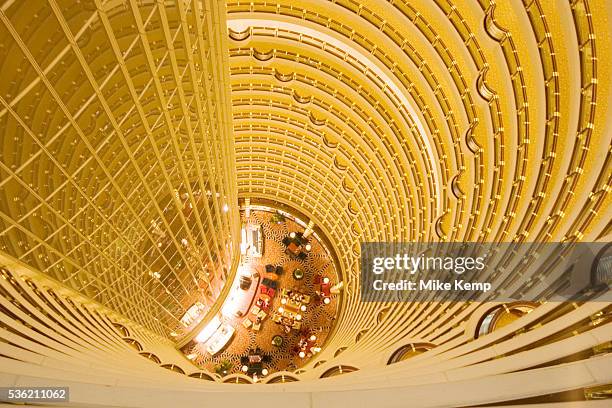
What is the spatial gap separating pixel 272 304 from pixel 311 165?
28.4 feet

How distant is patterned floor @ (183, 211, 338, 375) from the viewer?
25.8m

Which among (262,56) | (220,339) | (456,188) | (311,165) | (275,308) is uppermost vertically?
(262,56)

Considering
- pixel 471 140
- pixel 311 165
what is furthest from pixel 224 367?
pixel 471 140

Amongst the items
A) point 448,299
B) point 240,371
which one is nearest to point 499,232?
point 448,299

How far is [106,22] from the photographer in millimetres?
8391

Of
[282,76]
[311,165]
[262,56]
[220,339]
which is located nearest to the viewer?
[262,56]

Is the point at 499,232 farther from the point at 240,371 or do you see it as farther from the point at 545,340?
the point at 240,371

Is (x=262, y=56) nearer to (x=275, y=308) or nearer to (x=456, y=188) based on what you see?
(x=456, y=188)

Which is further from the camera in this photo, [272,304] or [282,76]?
[272,304]

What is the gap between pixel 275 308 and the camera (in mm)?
27547

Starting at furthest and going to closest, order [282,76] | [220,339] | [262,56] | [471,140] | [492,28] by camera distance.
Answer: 1. [220,339]
2. [282,76]
3. [262,56]
4. [471,140]
5. [492,28]

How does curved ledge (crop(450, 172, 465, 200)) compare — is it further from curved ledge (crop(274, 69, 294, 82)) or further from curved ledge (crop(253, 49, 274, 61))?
curved ledge (crop(253, 49, 274, 61))

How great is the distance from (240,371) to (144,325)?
7.27 m

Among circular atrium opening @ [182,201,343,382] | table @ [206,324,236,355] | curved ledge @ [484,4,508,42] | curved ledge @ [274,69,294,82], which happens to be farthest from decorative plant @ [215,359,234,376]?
curved ledge @ [484,4,508,42]
